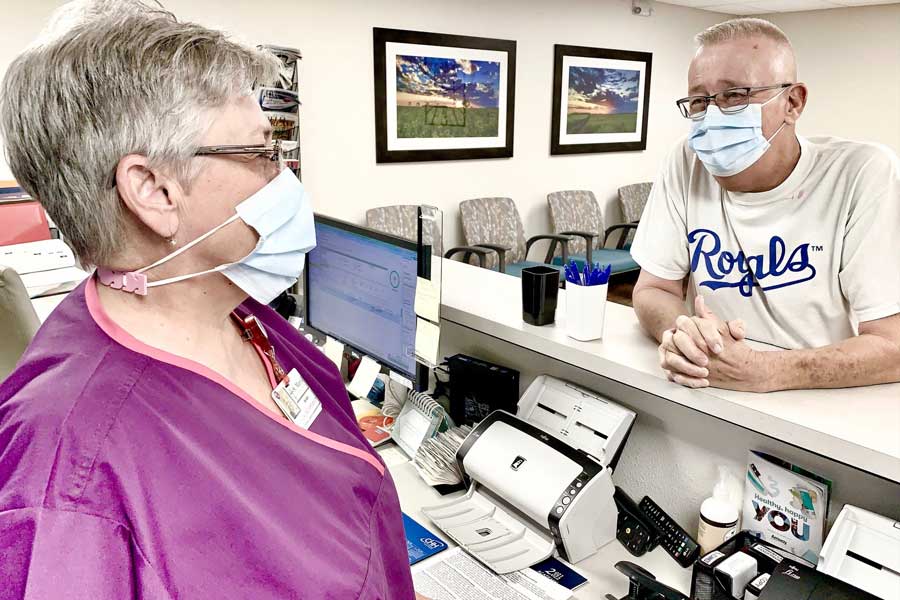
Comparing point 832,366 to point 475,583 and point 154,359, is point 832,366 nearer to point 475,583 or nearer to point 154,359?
point 475,583

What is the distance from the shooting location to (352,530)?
83 centimetres

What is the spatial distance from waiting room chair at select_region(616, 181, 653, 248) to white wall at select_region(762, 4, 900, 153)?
6.49 feet

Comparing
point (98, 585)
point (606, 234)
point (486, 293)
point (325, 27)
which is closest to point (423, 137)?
point (325, 27)

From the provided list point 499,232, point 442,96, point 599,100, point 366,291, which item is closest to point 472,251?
point 499,232

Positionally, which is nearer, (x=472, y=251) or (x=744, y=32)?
(x=744, y=32)

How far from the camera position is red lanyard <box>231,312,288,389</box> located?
97cm

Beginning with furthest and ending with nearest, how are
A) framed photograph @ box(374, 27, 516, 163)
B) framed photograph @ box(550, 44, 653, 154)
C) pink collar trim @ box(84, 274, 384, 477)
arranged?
1. framed photograph @ box(550, 44, 653, 154)
2. framed photograph @ box(374, 27, 516, 163)
3. pink collar trim @ box(84, 274, 384, 477)

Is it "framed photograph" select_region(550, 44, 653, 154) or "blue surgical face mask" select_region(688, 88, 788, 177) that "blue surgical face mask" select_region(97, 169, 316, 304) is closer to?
"blue surgical face mask" select_region(688, 88, 788, 177)

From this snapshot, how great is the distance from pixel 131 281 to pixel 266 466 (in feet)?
0.89

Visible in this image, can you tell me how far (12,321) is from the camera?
4.75 ft

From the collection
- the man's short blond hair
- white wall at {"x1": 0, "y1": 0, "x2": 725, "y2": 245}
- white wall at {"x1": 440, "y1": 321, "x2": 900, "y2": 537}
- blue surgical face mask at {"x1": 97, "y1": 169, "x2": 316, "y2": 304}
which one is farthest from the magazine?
white wall at {"x1": 0, "y1": 0, "x2": 725, "y2": 245}

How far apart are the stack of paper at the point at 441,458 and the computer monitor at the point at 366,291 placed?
0.16 meters

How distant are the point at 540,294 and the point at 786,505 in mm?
565

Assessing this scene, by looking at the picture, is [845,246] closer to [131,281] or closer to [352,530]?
[352,530]
